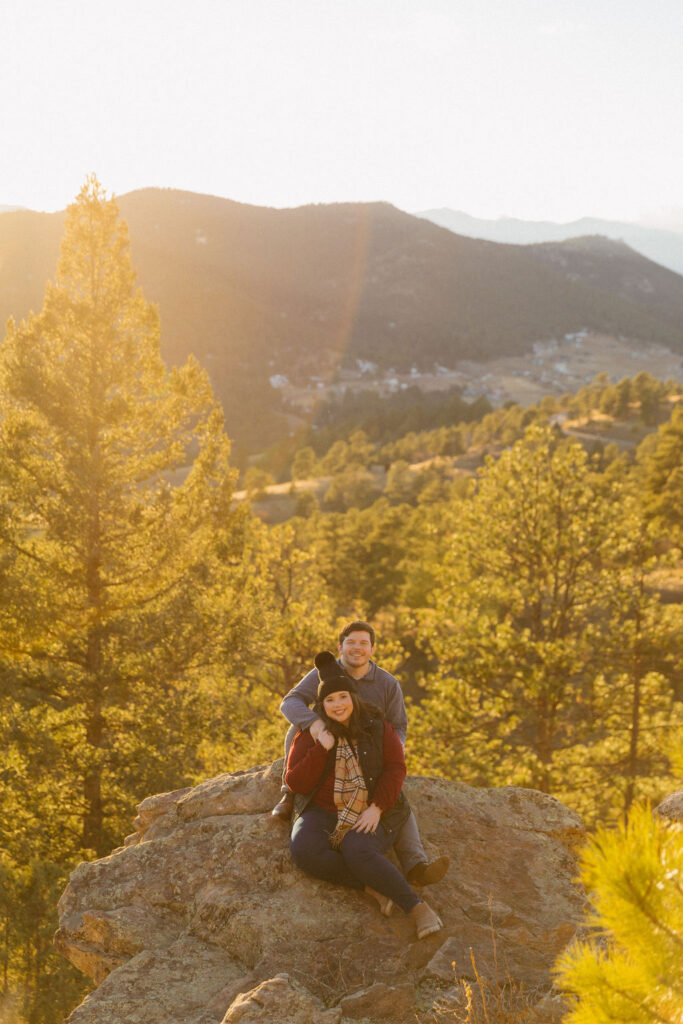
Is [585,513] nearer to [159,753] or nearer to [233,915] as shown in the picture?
[159,753]

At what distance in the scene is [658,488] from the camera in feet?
115

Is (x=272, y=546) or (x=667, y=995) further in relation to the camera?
(x=272, y=546)

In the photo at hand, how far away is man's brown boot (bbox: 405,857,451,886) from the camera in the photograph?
15.6ft

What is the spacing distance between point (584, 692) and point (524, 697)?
1.34 m

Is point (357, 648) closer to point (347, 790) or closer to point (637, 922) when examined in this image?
point (347, 790)

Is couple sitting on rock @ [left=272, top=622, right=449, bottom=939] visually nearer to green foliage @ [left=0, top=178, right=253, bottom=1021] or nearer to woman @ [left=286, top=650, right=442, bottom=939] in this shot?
woman @ [left=286, top=650, right=442, bottom=939]

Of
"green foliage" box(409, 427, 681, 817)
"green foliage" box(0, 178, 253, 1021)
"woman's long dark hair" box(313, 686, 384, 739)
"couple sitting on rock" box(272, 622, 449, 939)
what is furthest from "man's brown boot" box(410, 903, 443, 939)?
"green foliage" box(409, 427, 681, 817)

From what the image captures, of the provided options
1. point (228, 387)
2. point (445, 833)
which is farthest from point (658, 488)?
point (228, 387)

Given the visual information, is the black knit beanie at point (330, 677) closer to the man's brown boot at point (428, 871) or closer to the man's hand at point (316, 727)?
the man's hand at point (316, 727)

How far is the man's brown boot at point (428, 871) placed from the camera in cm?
477

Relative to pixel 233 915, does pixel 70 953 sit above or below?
below

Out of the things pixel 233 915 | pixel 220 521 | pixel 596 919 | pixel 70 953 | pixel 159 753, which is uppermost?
pixel 596 919

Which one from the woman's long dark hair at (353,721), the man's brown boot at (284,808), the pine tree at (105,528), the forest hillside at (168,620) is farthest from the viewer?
the pine tree at (105,528)

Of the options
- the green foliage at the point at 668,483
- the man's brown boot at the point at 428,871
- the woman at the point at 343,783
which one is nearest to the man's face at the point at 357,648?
the woman at the point at 343,783
